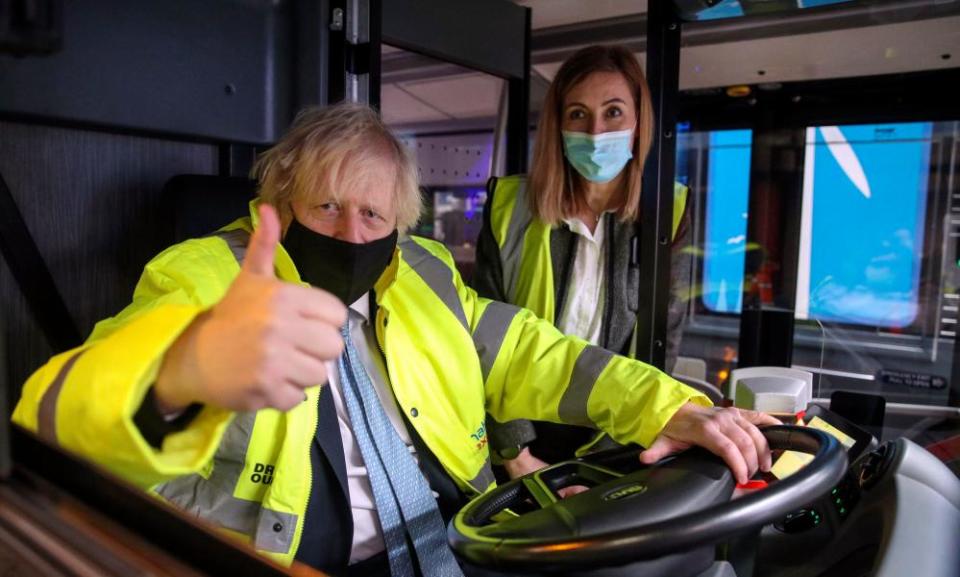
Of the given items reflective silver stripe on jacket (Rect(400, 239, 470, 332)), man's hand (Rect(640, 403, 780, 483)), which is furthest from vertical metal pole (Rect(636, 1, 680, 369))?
man's hand (Rect(640, 403, 780, 483))

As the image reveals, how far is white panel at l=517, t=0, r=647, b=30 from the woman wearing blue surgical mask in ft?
2.39

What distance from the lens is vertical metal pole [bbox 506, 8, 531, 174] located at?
3.12 m

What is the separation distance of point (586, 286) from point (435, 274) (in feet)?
1.92

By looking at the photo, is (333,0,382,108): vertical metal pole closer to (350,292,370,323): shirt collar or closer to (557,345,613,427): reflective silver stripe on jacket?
(350,292,370,323): shirt collar

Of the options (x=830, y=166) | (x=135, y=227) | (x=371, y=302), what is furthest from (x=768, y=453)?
(x=830, y=166)

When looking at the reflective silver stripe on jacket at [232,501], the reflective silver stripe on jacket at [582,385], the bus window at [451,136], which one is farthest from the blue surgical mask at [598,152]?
the bus window at [451,136]

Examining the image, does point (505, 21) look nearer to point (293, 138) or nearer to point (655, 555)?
point (293, 138)

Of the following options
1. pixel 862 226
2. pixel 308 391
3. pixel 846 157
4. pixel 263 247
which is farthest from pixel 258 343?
pixel 862 226

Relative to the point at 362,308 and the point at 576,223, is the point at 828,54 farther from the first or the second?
the point at 362,308

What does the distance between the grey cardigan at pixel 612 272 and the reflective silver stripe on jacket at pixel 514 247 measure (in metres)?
0.02

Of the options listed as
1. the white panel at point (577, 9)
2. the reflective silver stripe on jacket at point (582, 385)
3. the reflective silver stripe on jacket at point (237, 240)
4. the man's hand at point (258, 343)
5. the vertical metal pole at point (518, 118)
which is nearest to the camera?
the man's hand at point (258, 343)

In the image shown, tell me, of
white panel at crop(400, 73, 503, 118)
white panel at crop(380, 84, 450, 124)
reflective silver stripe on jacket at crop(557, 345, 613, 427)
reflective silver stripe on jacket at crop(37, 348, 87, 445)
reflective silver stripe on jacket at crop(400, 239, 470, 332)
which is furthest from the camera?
white panel at crop(380, 84, 450, 124)

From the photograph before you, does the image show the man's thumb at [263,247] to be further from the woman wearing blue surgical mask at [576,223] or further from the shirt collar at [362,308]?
the woman wearing blue surgical mask at [576,223]

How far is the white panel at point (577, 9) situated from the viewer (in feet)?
→ 8.98
